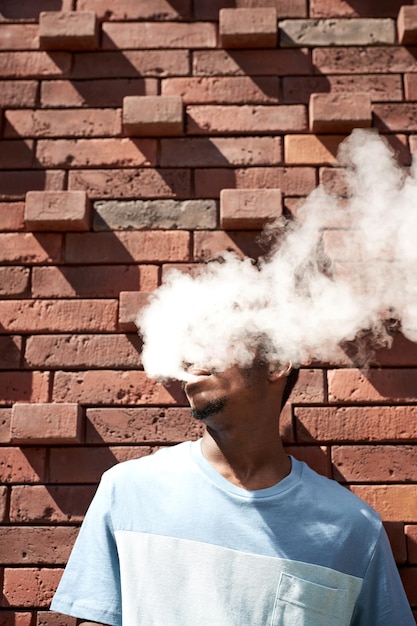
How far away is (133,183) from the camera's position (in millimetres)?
2525

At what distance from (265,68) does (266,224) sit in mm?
634

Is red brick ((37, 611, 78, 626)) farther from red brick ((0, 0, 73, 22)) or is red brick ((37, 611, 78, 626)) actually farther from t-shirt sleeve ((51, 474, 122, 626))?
red brick ((0, 0, 73, 22))

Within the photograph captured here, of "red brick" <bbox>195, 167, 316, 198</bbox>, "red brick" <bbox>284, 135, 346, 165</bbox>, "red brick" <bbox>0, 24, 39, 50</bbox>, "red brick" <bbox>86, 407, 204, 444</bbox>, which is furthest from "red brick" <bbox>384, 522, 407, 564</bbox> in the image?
"red brick" <bbox>0, 24, 39, 50</bbox>

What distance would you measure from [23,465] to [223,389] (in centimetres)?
73

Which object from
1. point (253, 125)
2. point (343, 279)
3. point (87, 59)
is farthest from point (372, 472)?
point (87, 59)

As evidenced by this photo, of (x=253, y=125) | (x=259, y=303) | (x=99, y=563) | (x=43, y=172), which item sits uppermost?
(x=253, y=125)

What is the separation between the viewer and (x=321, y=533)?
6.63 ft

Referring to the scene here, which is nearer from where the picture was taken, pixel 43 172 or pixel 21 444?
pixel 21 444

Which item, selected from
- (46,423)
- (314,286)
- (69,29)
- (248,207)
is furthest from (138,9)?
(46,423)

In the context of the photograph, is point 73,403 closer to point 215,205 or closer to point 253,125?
point 215,205

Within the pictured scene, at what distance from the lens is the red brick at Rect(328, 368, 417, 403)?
7.63 feet

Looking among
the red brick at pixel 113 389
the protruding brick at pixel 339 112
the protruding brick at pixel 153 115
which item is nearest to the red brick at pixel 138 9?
the protruding brick at pixel 153 115

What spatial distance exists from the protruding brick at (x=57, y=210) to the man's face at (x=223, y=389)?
692 millimetres

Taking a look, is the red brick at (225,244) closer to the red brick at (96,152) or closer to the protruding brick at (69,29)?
the red brick at (96,152)
